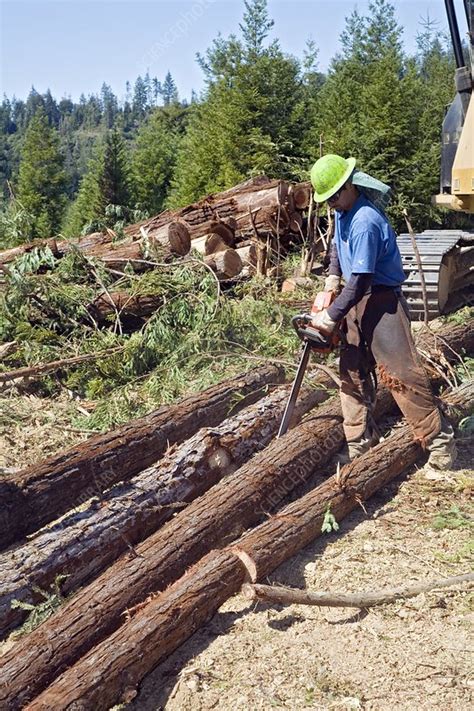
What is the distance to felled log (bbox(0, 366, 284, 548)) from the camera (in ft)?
14.3

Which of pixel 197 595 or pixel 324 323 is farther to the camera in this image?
pixel 324 323

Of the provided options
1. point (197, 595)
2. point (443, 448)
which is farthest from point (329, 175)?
point (197, 595)

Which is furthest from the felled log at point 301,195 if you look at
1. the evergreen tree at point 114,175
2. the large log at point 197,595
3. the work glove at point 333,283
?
the evergreen tree at point 114,175

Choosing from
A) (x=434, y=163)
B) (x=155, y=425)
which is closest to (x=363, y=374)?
(x=155, y=425)

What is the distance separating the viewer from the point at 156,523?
173 inches

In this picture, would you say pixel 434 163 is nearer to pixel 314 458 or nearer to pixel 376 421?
pixel 376 421

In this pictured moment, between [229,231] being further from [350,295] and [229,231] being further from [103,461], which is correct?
[103,461]

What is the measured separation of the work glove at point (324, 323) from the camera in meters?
4.77

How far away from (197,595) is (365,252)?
226 centimetres

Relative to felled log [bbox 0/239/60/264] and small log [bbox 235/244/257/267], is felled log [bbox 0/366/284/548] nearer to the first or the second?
felled log [bbox 0/239/60/264]

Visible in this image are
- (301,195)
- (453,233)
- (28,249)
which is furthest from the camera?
(301,195)

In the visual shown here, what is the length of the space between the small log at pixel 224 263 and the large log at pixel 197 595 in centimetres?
462

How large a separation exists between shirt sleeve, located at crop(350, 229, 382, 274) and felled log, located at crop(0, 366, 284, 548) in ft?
5.30

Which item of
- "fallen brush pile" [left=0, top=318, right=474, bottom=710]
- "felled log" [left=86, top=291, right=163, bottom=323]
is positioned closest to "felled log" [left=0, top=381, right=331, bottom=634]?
"fallen brush pile" [left=0, top=318, right=474, bottom=710]
